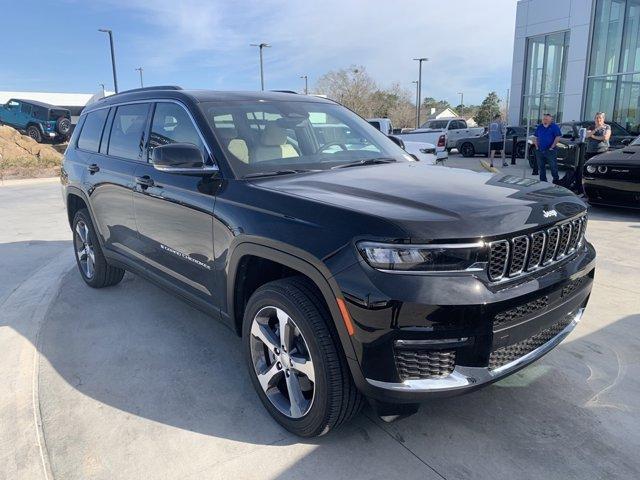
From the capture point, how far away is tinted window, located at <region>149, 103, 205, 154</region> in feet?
11.0

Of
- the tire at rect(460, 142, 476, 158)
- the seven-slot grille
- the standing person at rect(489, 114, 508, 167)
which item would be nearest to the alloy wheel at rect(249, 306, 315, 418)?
the seven-slot grille

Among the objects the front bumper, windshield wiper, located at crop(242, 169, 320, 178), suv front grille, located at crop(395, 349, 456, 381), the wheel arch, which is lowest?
the front bumper

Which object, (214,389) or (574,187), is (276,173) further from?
(574,187)

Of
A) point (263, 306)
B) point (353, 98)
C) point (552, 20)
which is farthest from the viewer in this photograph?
point (353, 98)

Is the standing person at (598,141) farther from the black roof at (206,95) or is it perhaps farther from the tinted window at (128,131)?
the tinted window at (128,131)

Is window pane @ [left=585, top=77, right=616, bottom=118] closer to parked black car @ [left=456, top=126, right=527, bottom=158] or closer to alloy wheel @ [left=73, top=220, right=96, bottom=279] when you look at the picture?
parked black car @ [left=456, top=126, right=527, bottom=158]

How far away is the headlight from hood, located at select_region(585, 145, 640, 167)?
6664mm

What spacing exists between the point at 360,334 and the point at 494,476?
938 mm

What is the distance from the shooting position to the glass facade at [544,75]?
23016mm

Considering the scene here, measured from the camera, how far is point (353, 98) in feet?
178

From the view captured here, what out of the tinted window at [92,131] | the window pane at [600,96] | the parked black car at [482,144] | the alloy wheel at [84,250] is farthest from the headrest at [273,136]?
the window pane at [600,96]

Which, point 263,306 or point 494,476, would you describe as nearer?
point 494,476

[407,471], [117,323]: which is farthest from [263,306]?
[117,323]

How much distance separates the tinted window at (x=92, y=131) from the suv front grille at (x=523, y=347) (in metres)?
3.93
